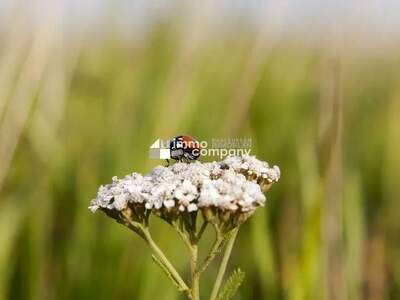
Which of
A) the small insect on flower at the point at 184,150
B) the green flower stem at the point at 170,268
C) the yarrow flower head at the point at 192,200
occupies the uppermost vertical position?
the small insect on flower at the point at 184,150

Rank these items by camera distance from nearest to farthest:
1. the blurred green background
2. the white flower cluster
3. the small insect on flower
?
the white flower cluster → the small insect on flower → the blurred green background

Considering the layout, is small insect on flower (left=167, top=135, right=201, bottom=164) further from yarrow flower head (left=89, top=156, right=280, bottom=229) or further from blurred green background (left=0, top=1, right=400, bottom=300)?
blurred green background (left=0, top=1, right=400, bottom=300)

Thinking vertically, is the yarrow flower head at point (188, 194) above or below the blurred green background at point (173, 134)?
below

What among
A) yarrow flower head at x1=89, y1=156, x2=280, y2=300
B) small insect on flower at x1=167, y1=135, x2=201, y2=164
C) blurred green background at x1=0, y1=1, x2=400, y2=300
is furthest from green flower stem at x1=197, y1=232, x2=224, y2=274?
blurred green background at x1=0, y1=1, x2=400, y2=300

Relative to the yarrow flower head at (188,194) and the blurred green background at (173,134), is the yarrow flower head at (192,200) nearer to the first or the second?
the yarrow flower head at (188,194)

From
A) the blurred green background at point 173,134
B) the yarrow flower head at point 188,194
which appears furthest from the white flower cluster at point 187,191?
the blurred green background at point 173,134

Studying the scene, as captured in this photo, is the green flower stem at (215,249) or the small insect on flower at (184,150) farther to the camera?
the small insect on flower at (184,150)

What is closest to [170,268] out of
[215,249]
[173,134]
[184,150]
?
[215,249]
